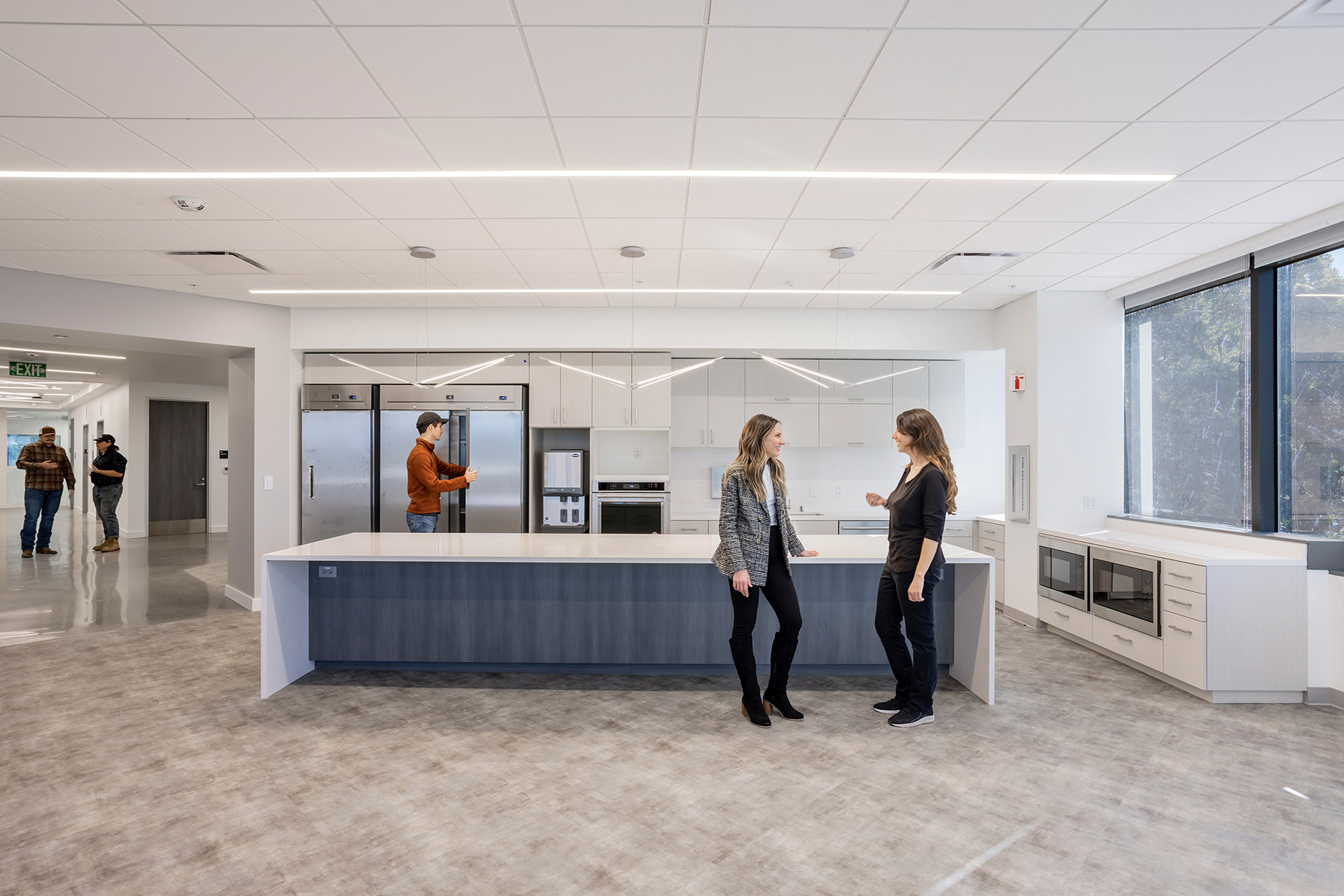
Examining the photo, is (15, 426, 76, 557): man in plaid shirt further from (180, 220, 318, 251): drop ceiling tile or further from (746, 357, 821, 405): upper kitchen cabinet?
(746, 357, 821, 405): upper kitchen cabinet

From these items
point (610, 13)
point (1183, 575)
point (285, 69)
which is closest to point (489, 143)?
point (285, 69)

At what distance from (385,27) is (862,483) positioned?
5789 mm

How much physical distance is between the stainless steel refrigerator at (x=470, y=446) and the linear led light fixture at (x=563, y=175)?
2.98m

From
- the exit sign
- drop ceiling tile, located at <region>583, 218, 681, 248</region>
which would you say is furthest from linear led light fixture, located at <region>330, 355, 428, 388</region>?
the exit sign

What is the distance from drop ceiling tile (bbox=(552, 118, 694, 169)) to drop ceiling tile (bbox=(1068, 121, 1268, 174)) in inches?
69.3

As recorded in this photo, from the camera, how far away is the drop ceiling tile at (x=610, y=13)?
1.87m

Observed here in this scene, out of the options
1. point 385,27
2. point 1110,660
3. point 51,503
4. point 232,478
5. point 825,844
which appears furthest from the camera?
point 51,503

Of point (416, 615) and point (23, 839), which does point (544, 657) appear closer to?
point (416, 615)

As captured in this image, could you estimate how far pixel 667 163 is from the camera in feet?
9.46

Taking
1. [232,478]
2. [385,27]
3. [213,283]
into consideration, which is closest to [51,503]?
[232,478]

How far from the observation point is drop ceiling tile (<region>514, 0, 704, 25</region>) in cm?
187

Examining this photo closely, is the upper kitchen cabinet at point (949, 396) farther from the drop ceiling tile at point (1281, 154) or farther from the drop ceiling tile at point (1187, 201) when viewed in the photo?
the drop ceiling tile at point (1281, 154)

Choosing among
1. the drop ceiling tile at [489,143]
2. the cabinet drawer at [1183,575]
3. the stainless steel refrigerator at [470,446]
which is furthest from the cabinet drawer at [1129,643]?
the stainless steel refrigerator at [470,446]

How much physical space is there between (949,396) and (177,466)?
38.6ft
